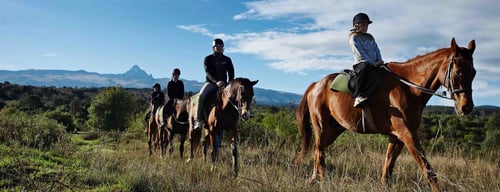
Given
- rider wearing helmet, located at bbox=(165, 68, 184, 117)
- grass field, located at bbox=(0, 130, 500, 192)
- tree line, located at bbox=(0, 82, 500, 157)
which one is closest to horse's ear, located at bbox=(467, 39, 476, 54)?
tree line, located at bbox=(0, 82, 500, 157)

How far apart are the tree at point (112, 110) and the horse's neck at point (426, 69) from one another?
32835mm

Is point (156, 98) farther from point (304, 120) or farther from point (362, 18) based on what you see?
point (362, 18)

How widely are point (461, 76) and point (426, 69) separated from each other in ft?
2.47

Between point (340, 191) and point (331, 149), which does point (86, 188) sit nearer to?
point (340, 191)

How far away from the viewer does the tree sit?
35.8 metres

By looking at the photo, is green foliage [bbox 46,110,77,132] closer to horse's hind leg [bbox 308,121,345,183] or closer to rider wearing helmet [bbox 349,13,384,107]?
horse's hind leg [bbox 308,121,345,183]

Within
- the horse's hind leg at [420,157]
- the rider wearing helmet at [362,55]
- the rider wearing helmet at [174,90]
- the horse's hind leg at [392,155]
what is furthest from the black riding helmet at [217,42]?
the horse's hind leg at [420,157]

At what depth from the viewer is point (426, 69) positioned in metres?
5.38

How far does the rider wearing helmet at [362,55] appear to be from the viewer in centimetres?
570

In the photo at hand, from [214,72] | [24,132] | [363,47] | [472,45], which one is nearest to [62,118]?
[24,132]

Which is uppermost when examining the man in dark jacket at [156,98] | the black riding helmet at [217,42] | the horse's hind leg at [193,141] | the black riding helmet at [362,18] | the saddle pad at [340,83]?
the black riding helmet at [362,18]

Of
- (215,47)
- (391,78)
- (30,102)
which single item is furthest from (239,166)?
(30,102)

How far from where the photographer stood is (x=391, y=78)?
5.71 metres

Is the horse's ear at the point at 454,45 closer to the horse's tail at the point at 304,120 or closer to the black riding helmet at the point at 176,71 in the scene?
the horse's tail at the point at 304,120
